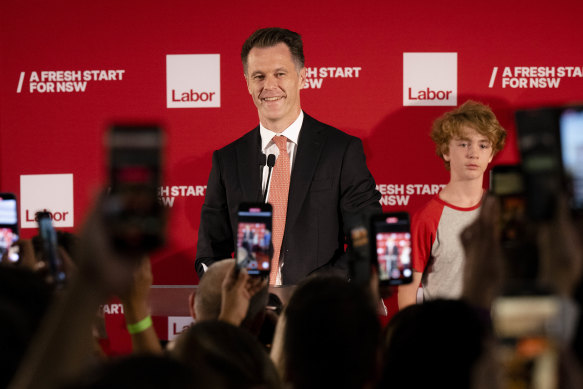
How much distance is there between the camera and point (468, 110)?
2.92 meters

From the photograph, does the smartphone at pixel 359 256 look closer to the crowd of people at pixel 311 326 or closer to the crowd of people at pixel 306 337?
the crowd of people at pixel 311 326

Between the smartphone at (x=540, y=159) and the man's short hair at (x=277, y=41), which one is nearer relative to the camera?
the smartphone at (x=540, y=159)

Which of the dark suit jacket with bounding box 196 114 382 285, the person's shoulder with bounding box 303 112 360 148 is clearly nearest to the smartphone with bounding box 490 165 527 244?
the dark suit jacket with bounding box 196 114 382 285

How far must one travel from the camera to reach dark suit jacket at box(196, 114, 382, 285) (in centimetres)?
288

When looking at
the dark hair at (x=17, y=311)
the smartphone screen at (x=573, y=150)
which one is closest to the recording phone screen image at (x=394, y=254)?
the smartphone screen at (x=573, y=150)

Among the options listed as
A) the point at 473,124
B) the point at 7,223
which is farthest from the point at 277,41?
the point at 7,223

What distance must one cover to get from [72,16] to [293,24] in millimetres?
1234

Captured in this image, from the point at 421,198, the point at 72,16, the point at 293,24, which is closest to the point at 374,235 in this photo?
the point at 421,198

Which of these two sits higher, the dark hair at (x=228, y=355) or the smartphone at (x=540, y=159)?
the smartphone at (x=540, y=159)

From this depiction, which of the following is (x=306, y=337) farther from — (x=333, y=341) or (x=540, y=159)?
(x=540, y=159)

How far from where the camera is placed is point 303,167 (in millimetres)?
3000

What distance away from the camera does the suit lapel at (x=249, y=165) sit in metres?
3.01

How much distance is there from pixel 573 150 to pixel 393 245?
83 centimetres

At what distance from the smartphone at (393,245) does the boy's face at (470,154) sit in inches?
42.7
